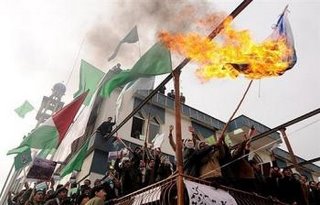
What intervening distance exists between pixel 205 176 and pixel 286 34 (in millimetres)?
4128

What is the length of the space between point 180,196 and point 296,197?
379cm

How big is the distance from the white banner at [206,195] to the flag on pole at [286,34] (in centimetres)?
332

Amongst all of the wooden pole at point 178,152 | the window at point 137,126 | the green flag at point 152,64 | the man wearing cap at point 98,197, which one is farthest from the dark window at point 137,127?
the wooden pole at point 178,152

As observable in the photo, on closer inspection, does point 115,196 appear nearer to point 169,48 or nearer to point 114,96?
point 169,48

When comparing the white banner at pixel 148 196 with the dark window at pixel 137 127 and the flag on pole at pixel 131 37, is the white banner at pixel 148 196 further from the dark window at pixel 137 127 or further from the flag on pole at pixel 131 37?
the dark window at pixel 137 127

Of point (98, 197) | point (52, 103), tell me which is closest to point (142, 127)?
point (98, 197)

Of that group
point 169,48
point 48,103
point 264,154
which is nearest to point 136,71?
point 169,48

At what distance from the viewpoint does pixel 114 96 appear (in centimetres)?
1589

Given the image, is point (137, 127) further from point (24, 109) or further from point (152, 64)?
point (24, 109)

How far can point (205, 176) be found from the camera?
663cm

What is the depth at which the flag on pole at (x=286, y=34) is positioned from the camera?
7070 millimetres

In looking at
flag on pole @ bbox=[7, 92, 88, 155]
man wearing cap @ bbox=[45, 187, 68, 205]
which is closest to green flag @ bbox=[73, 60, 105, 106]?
flag on pole @ bbox=[7, 92, 88, 155]

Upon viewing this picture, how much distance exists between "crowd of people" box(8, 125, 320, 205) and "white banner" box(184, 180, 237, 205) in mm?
315

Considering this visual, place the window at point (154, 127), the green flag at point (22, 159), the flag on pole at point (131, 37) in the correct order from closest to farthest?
the flag on pole at point (131, 37) → the green flag at point (22, 159) → the window at point (154, 127)
